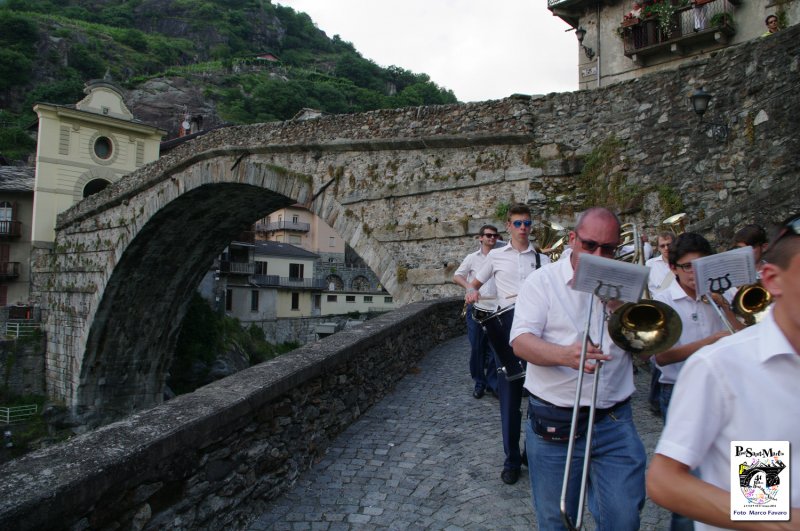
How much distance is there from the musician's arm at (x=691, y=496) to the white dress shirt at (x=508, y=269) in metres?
2.62

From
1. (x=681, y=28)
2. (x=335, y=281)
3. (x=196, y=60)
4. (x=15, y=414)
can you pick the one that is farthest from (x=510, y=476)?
(x=196, y=60)

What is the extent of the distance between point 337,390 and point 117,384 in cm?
1782

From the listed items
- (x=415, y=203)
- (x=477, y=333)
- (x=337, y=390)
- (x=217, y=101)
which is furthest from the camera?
(x=217, y=101)

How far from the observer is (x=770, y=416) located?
104cm

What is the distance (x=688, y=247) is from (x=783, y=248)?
5.88 feet

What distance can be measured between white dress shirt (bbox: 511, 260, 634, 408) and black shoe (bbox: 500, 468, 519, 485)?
1.43 metres

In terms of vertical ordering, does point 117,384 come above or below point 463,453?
below

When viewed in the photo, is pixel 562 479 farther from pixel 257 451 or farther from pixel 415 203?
pixel 415 203

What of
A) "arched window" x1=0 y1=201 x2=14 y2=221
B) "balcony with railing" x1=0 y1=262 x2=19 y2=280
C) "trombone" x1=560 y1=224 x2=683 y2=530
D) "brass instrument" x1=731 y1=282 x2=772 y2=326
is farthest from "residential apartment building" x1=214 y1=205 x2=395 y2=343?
"trombone" x1=560 y1=224 x2=683 y2=530

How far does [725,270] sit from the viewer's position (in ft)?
7.79

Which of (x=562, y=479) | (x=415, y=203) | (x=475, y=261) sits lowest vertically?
(x=562, y=479)

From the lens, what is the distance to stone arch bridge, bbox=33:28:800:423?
19.4ft

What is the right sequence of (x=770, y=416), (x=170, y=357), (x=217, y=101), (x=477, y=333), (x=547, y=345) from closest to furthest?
1. (x=770, y=416)
2. (x=547, y=345)
3. (x=477, y=333)
4. (x=170, y=357)
5. (x=217, y=101)

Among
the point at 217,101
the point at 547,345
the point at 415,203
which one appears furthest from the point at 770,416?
the point at 217,101
